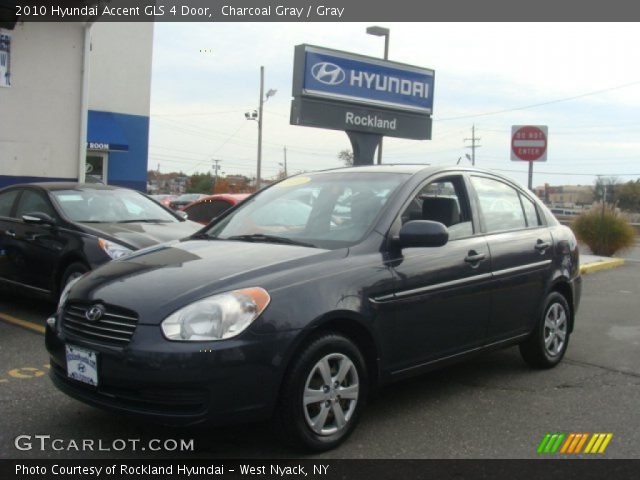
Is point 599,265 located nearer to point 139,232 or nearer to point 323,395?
point 139,232

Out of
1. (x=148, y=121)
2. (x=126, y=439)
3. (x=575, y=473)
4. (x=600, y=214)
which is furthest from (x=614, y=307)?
(x=148, y=121)

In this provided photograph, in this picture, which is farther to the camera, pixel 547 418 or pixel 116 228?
pixel 116 228

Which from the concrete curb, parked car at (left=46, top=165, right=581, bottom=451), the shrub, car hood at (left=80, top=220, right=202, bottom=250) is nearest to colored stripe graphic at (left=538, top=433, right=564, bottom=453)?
parked car at (left=46, top=165, right=581, bottom=451)

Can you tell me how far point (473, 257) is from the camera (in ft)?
15.4

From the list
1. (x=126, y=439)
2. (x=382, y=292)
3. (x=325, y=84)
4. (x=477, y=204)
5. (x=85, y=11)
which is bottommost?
(x=126, y=439)

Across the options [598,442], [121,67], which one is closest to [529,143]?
[598,442]

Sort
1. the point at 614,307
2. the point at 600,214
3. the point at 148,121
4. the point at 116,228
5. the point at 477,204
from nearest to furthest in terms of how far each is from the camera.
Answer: the point at 477,204
the point at 116,228
the point at 614,307
the point at 600,214
the point at 148,121

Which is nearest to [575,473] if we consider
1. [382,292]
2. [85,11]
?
[382,292]

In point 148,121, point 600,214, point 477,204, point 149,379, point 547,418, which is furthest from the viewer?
point 148,121

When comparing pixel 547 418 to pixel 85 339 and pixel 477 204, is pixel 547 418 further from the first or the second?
pixel 85 339

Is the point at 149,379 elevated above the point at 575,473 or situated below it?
above

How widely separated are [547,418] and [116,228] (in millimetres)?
4616

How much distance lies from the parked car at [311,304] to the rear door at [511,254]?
16 millimetres

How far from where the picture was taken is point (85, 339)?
3.54m
